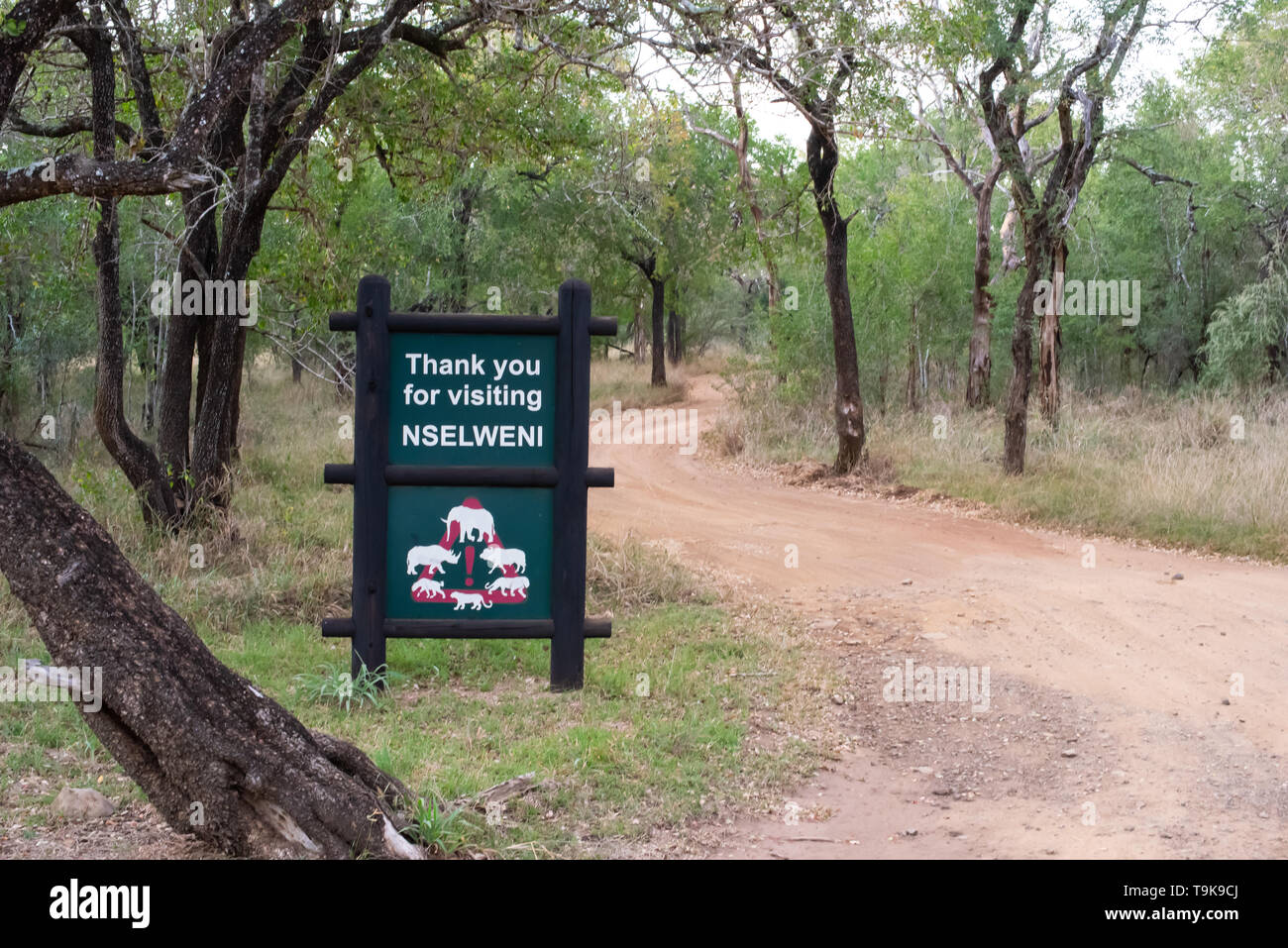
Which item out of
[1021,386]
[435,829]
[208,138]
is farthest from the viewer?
[1021,386]

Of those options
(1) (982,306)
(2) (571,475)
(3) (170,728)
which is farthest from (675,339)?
(3) (170,728)

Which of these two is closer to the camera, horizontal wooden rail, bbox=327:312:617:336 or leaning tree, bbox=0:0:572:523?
horizontal wooden rail, bbox=327:312:617:336

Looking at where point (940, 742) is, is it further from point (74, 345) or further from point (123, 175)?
point (74, 345)

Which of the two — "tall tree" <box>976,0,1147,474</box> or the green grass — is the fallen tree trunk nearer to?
the green grass

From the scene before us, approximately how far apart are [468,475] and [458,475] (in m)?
0.06

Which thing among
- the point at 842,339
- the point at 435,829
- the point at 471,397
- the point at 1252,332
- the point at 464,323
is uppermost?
the point at 1252,332

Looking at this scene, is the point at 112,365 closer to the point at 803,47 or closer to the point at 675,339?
the point at 803,47

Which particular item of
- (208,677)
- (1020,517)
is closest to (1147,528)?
(1020,517)

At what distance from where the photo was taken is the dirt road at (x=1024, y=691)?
518 centimetres

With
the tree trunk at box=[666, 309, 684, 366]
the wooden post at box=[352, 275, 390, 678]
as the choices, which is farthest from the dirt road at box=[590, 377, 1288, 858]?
the tree trunk at box=[666, 309, 684, 366]

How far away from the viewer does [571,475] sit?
6879mm

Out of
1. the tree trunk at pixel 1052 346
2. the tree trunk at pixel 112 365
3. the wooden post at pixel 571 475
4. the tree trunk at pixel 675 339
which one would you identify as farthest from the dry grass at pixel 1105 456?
the tree trunk at pixel 675 339

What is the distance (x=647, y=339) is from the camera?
158 ft

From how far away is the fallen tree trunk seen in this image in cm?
418
